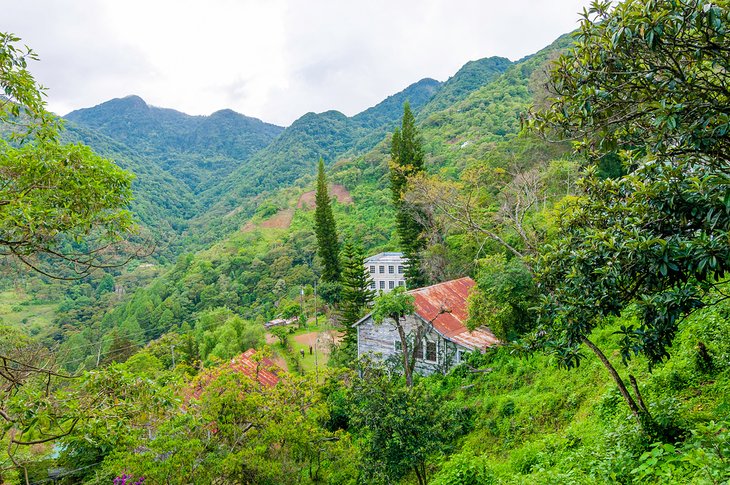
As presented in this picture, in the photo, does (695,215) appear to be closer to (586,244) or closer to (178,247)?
(586,244)

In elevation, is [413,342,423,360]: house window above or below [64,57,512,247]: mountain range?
below

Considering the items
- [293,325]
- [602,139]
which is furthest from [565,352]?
[293,325]

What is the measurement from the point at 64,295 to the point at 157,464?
5624 cm

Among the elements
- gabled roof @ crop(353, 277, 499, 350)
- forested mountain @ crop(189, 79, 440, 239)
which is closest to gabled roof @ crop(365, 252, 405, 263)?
gabled roof @ crop(353, 277, 499, 350)

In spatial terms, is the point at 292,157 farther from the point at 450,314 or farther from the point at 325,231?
the point at 450,314

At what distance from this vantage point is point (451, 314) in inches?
669

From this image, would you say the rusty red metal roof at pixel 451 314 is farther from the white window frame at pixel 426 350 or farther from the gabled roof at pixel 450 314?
the white window frame at pixel 426 350

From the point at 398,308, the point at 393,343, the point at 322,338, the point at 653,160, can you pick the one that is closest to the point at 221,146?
the point at 322,338

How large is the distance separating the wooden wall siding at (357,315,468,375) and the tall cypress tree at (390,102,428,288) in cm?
716

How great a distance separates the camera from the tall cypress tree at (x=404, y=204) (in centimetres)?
2433

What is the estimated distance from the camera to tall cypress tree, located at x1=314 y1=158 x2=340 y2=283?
28.1 m

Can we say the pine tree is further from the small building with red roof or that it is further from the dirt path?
the dirt path

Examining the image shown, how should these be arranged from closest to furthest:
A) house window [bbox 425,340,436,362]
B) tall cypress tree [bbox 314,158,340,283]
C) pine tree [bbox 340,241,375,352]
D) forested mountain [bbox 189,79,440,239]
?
house window [bbox 425,340,436,362], pine tree [bbox 340,241,375,352], tall cypress tree [bbox 314,158,340,283], forested mountain [bbox 189,79,440,239]

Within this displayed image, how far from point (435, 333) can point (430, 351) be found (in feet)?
2.79
